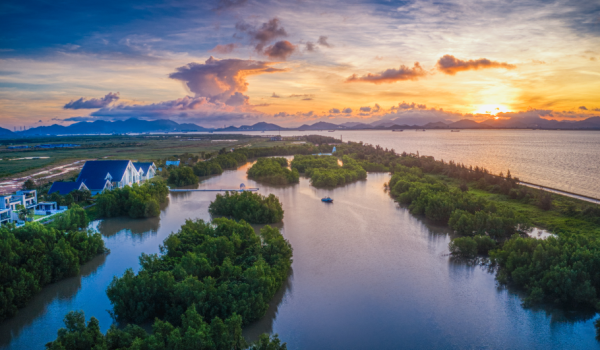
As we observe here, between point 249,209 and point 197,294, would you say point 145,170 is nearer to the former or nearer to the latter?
point 249,209

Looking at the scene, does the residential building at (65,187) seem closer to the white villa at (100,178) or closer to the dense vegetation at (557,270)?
the white villa at (100,178)

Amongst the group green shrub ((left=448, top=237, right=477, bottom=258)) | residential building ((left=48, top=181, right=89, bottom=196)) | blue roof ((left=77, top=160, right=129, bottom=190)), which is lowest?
green shrub ((left=448, top=237, right=477, bottom=258))

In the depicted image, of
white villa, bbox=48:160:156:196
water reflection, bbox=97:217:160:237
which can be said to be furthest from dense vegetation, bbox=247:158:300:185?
water reflection, bbox=97:217:160:237

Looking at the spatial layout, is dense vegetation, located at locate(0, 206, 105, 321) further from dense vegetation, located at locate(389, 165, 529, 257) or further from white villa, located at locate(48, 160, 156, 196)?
dense vegetation, located at locate(389, 165, 529, 257)

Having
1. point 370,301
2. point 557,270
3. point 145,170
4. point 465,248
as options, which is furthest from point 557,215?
point 145,170

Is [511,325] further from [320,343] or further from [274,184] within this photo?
[274,184]
